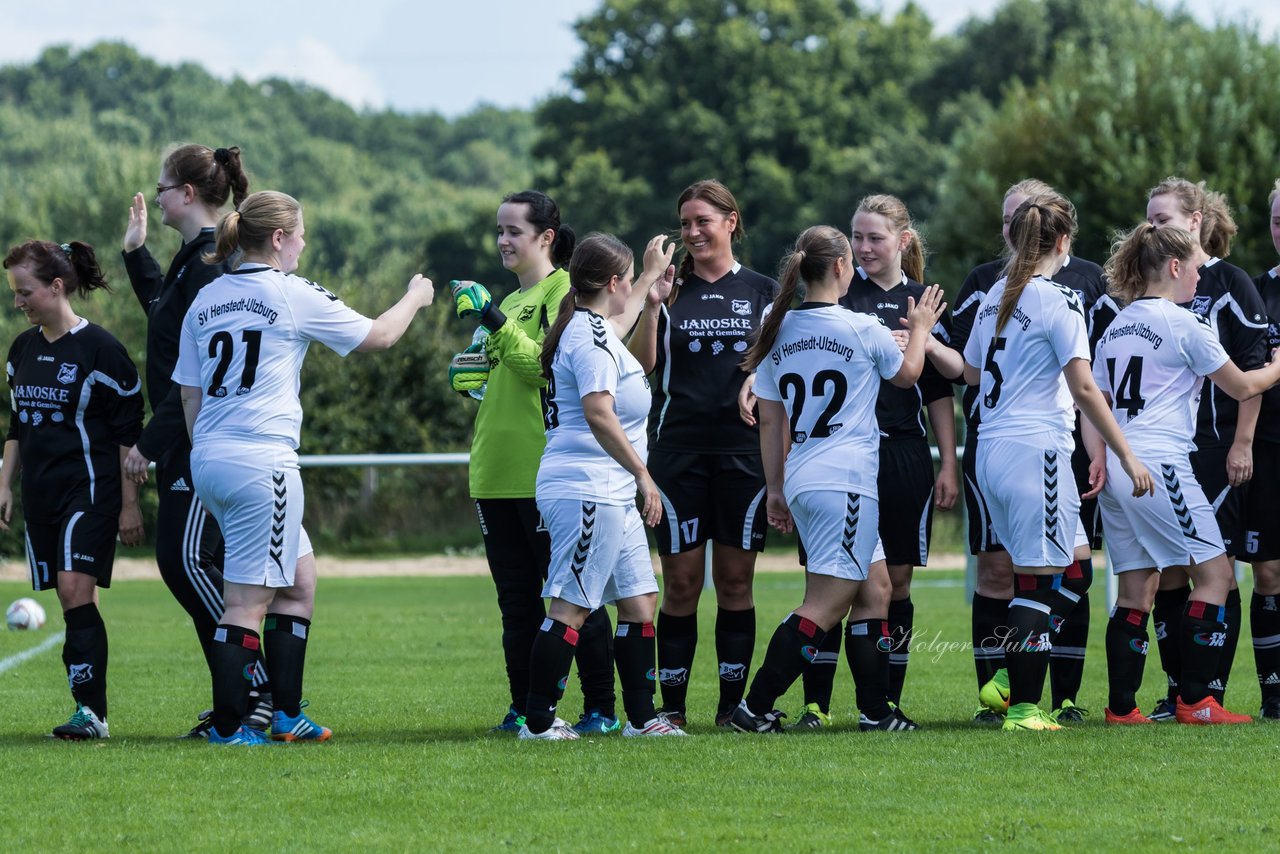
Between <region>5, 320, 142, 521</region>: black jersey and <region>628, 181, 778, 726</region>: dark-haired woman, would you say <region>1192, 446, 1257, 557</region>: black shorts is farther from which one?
<region>5, 320, 142, 521</region>: black jersey

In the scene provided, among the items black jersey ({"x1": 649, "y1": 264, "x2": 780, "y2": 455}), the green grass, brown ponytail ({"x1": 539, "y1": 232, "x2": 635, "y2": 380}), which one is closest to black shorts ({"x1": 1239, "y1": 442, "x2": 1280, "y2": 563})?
the green grass

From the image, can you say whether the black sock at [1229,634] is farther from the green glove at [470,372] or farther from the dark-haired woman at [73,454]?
the dark-haired woman at [73,454]

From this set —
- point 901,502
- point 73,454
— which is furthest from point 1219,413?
point 73,454

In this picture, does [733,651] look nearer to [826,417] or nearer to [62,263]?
[826,417]

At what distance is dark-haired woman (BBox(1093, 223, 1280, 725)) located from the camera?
22.7 feet

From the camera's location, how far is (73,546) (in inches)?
276

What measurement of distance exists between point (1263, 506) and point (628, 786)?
3.58 m

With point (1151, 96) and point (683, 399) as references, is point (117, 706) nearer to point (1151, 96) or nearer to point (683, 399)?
point (683, 399)

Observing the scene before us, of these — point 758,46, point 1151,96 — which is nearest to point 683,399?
point 1151,96

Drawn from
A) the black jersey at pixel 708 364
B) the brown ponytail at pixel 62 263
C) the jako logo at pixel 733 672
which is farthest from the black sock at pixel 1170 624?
the brown ponytail at pixel 62 263

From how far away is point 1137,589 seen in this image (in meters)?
7.17

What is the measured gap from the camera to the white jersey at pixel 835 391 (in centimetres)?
662

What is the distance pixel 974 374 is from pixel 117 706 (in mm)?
4463

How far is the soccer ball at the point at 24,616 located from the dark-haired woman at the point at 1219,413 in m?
8.68
